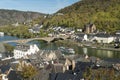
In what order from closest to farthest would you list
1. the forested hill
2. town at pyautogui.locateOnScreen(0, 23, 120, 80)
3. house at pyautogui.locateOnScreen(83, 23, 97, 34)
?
town at pyautogui.locateOnScreen(0, 23, 120, 80) < house at pyautogui.locateOnScreen(83, 23, 97, 34) < the forested hill

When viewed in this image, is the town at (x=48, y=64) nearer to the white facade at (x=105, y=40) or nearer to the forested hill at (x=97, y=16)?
the white facade at (x=105, y=40)

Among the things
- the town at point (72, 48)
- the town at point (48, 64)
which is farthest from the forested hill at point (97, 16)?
the town at point (48, 64)

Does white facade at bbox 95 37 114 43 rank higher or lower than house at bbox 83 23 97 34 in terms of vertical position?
lower

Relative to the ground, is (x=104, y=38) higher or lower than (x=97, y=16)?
lower

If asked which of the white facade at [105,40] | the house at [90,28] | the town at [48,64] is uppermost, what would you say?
the town at [48,64]

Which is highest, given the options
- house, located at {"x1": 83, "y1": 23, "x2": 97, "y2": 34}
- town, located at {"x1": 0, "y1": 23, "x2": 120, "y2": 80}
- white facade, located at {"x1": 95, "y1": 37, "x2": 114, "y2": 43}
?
town, located at {"x1": 0, "y1": 23, "x2": 120, "y2": 80}

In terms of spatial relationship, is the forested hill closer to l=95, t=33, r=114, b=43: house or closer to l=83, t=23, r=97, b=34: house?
l=83, t=23, r=97, b=34: house

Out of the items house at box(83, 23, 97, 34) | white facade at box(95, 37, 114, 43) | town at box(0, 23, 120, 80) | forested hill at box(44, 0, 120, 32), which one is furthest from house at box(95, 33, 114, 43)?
house at box(83, 23, 97, 34)

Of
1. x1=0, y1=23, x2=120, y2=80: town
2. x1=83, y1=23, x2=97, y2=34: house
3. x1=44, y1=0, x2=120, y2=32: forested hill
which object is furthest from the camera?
x1=44, y1=0, x2=120, y2=32: forested hill

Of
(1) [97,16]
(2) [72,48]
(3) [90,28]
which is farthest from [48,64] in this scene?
(1) [97,16]

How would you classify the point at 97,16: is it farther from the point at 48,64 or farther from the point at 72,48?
the point at 48,64
